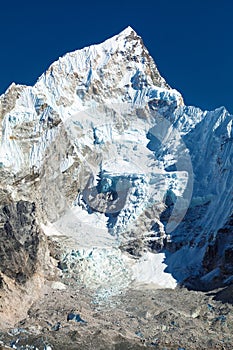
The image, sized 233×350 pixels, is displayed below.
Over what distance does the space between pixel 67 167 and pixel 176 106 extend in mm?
33094

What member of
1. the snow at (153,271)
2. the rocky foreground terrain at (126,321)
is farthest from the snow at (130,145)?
the rocky foreground terrain at (126,321)

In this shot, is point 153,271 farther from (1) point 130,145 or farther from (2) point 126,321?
(1) point 130,145

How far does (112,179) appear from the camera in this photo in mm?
143875

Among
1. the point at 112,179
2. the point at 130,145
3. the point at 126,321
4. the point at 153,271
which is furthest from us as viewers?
the point at 130,145

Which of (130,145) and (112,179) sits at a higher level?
(130,145)

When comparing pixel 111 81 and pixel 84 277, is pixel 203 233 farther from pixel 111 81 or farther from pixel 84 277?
pixel 111 81

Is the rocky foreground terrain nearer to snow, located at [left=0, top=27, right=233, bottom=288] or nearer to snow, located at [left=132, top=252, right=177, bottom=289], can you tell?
snow, located at [left=132, top=252, right=177, bottom=289]

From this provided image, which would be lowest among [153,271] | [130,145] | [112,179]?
[153,271]

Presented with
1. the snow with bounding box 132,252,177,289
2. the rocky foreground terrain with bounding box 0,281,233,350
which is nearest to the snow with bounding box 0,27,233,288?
the snow with bounding box 132,252,177,289

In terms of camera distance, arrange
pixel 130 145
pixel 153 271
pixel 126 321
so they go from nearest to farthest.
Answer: pixel 126 321 → pixel 153 271 → pixel 130 145

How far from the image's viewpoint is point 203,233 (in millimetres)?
126875

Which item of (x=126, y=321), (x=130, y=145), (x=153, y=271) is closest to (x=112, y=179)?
(x=130, y=145)

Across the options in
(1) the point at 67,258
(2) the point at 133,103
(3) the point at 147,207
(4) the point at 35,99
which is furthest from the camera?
(2) the point at 133,103

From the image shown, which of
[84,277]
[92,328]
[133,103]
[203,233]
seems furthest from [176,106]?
[92,328]
